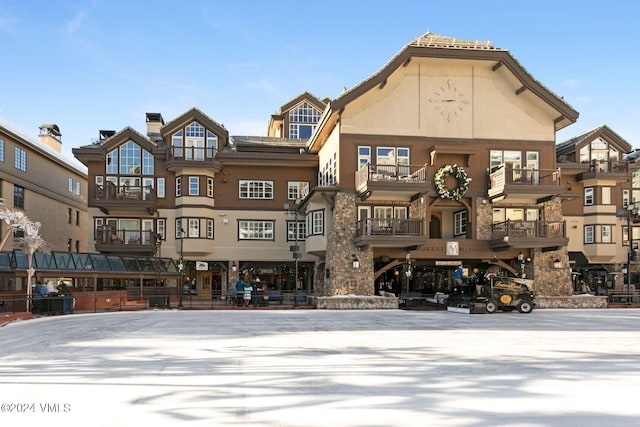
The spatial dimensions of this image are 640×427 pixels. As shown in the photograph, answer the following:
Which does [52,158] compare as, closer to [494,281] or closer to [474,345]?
[494,281]

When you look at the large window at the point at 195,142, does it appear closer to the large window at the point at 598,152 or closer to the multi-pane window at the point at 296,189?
the multi-pane window at the point at 296,189

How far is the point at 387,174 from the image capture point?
30.0 metres

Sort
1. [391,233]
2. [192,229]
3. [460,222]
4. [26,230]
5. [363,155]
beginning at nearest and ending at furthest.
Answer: [26,230] → [391,233] → [363,155] → [460,222] → [192,229]

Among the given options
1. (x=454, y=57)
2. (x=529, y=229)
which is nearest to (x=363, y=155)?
(x=454, y=57)

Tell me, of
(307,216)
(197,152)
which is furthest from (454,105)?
(197,152)

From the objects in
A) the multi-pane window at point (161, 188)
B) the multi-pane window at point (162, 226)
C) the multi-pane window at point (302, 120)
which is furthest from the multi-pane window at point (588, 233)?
the multi-pane window at point (161, 188)

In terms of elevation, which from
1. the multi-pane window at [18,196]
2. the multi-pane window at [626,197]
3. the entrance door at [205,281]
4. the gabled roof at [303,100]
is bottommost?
the entrance door at [205,281]

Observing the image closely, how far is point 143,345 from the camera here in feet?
46.2

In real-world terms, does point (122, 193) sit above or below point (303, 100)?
below

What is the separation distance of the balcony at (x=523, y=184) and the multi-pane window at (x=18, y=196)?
3048 centimetres

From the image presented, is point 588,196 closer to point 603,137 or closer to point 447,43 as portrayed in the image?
point 603,137

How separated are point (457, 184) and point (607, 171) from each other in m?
16.3

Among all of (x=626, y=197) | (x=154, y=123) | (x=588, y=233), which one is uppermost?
(x=154, y=123)

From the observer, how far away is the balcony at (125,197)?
3516 centimetres
